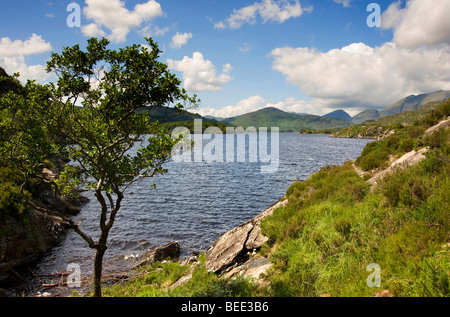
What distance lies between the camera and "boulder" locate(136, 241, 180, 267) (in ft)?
66.5

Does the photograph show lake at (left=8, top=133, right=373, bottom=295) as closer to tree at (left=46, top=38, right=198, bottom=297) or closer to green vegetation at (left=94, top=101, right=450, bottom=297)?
green vegetation at (left=94, top=101, right=450, bottom=297)

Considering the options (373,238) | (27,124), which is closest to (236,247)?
(373,238)

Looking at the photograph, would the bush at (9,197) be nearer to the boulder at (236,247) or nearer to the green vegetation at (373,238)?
the boulder at (236,247)

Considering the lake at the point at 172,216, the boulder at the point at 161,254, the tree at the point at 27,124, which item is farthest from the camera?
the lake at the point at 172,216

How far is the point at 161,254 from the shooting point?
20.9 metres

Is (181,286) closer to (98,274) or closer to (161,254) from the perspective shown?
(98,274)

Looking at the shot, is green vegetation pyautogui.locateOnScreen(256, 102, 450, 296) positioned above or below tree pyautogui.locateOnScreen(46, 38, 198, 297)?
below

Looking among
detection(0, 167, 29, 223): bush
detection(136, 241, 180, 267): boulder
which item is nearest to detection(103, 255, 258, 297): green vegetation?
detection(136, 241, 180, 267): boulder

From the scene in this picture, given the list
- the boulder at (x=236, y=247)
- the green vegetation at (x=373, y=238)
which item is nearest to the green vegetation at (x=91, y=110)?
the boulder at (x=236, y=247)

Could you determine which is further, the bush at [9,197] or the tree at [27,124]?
the bush at [9,197]

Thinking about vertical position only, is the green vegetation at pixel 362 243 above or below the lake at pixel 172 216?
above

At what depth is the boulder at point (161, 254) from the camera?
2027cm
